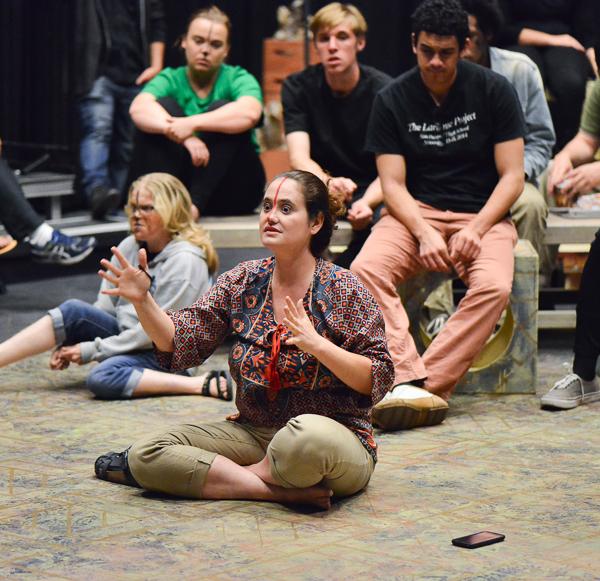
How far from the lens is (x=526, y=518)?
3463 mm

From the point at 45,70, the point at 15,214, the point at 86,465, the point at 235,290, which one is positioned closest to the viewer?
the point at 235,290

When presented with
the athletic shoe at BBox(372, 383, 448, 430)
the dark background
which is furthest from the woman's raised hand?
the dark background

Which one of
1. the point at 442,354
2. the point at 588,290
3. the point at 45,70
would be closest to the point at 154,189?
the point at 442,354

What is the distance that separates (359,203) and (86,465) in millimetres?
1897

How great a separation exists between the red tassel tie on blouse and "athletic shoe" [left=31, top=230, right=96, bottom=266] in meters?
2.92

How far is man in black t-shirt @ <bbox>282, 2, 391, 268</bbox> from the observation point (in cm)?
559

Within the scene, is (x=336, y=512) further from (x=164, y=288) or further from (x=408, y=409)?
(x=164, y=288)

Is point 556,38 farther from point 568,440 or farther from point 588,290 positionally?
point 568,440

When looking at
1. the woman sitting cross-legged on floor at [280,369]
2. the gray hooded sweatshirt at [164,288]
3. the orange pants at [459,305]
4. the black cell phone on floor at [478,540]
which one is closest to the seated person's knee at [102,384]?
the gray hooded sweatshirt at [164,288]

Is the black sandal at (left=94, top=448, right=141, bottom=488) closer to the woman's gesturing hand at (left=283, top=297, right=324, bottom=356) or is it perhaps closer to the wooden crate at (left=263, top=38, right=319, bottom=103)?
the woman's gesturing hand at (left=283, top=297, right=324, bottom=356)

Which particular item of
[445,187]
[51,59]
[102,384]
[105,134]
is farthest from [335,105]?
[51,59]

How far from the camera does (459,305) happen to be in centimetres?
477

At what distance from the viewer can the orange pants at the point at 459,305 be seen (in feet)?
15.3

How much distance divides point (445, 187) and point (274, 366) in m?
1.70
